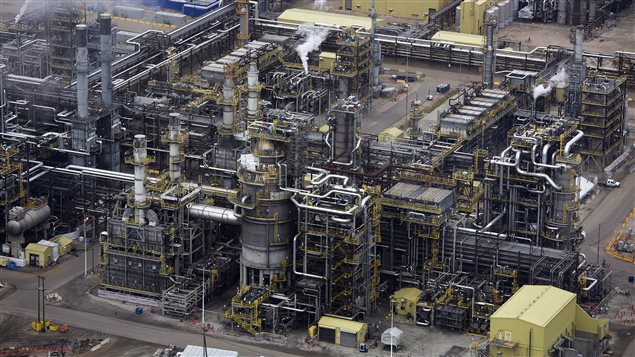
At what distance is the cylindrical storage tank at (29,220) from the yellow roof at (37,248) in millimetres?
1601

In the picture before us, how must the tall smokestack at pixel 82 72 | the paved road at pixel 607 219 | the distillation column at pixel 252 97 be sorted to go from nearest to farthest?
→ the paved road at pixel 607 219 → the distillation column at pixel 252 97 → the tall smokestack at pixel 82 72

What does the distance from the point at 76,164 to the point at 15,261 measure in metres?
16.0

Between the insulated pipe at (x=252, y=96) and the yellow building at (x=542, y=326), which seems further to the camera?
the insulated pipe at (x=252, y=96)

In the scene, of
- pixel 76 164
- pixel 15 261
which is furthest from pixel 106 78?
pixel 15 261

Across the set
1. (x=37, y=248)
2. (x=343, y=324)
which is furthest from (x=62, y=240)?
(x=343, y=324)

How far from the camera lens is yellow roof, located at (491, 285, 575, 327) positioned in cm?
15425

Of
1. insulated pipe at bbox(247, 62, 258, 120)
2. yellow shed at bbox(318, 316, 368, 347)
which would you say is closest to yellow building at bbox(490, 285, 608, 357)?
yellow shed at bbox(318, 316, 368, 347)

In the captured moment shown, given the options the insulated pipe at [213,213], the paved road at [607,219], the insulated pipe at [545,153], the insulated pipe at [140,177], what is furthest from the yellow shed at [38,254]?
the paved road at [607,219]

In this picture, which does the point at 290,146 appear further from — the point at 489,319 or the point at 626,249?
the point at 626,249

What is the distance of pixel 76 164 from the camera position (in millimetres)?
191250

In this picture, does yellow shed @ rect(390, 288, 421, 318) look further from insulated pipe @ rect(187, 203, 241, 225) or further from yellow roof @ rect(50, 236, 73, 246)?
yellow roof @ rect(50, 236, 73, 246)

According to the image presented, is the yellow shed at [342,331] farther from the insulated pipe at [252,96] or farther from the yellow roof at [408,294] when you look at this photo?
the insulated pipe at [252,96]

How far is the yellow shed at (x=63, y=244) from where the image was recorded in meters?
181

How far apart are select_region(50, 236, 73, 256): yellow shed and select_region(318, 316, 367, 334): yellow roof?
97.3ft
